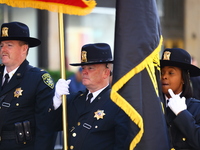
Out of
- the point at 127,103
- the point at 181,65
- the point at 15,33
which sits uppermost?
the point at 15,33

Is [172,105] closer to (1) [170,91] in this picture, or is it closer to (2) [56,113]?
(1) [170,91]

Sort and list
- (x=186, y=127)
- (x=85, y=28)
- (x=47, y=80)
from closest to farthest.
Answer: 1. (x=186, y=127)
2. (x=47, y=80)
3. (x=85, y=28)

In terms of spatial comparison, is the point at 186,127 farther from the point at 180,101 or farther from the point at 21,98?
the point at 21,98

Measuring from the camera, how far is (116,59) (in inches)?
161

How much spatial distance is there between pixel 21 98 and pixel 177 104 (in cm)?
178

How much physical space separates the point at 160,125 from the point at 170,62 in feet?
2.49

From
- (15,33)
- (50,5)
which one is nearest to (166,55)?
(50,5)

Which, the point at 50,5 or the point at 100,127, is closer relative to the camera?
the point at 100,127

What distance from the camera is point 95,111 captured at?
4.68 m

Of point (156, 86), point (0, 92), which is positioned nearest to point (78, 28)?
point (0, 92)

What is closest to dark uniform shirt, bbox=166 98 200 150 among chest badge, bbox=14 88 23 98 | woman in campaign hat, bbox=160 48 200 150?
woman in campaign hat, bbox=160 48 200 150

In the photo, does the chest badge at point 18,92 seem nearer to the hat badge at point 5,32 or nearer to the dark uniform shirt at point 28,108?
the dark uniform shirt at point 28,108

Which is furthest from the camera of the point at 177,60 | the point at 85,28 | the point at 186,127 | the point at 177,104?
the point at 85,28

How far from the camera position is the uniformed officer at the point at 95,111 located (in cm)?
452
